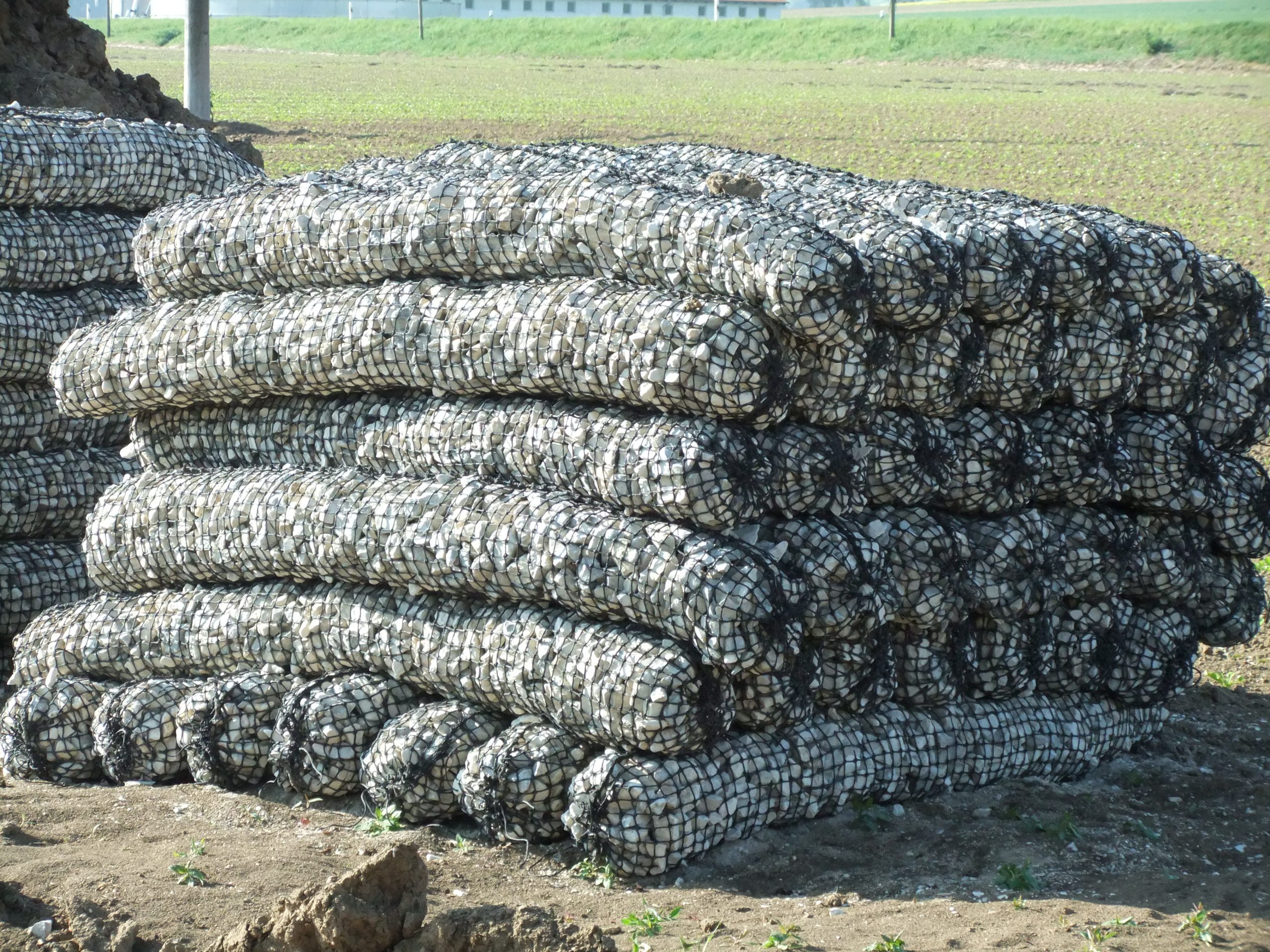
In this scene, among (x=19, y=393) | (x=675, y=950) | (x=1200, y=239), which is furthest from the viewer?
(x=1200, y=239)

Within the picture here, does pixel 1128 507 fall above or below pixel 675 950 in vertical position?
above

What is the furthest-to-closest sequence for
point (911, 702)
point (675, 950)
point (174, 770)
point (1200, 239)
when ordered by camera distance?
point (1200, 239), point (174, 770), point (911, 702), point (675, 950)

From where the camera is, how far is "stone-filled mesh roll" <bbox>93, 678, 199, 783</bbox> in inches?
187

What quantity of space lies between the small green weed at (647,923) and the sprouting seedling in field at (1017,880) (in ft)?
2.89

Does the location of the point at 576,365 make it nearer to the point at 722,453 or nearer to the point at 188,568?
the point at 722,453

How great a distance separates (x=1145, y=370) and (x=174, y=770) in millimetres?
3290

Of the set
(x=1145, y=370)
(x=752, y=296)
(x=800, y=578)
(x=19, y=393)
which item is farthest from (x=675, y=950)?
(x=19, y=393)

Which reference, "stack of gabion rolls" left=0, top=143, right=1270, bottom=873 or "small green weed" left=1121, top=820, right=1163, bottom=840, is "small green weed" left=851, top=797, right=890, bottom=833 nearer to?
"stack of gabion rolls" left=0, top=143, right=1270, bottom=873

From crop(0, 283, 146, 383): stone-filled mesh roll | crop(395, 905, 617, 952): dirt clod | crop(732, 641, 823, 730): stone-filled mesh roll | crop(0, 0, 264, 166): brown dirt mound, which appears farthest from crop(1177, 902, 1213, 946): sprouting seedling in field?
crop(0, 0, 264, 166): brown dirt mound

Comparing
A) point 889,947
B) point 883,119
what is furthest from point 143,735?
point 883,119

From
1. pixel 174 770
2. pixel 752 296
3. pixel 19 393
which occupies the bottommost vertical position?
pixel 174 770

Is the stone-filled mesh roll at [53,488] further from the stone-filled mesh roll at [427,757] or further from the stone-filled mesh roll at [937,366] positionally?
the stone-filled mesh roll at [937,366]

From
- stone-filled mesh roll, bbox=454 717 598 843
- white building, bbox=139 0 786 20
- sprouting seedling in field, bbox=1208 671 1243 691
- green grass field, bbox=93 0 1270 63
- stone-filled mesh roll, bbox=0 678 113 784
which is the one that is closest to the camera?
stone-filled mesh roll, bbox=454 717 598 843

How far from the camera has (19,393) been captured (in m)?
5.90
